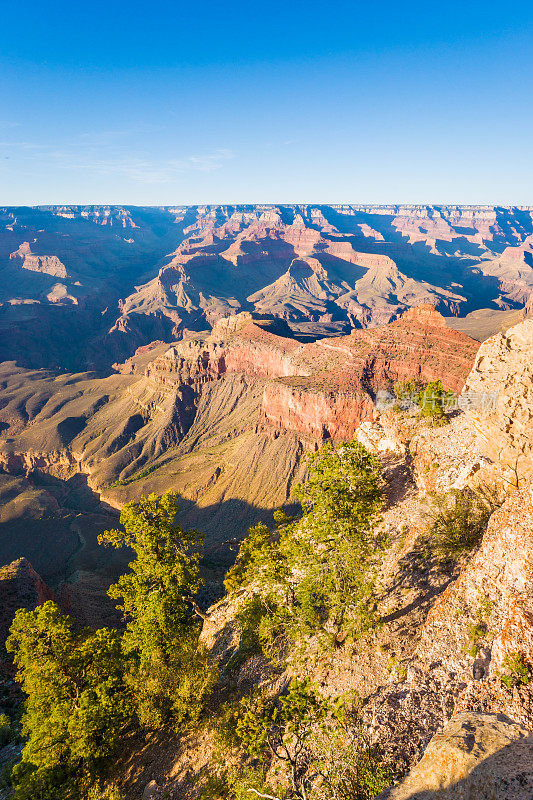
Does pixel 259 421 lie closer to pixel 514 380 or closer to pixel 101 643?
pixel 101 643

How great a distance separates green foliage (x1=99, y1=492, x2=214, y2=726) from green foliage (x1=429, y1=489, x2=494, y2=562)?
15.5 meters

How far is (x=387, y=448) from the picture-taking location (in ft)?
129

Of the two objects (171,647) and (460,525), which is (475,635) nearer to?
(460,525)

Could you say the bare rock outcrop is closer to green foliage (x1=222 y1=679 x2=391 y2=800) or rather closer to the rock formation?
the rock formation

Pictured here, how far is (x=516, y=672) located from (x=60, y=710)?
2325cm

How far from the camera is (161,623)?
24547mm

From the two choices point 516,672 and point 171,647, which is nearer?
point 516,672

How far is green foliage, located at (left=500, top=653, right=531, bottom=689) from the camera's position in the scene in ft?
43.2

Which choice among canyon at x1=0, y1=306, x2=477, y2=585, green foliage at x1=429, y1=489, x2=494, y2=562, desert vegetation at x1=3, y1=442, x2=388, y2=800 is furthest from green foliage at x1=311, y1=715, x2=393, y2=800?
canyon at x1=0, y1=306, x2=477, y2=585

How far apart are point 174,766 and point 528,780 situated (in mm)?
18936

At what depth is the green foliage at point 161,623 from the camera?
22.7m

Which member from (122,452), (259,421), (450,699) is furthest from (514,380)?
(122,452)

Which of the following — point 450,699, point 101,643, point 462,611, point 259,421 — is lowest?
point 259,421

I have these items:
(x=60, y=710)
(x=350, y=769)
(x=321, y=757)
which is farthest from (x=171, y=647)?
(x=350, y=769)
